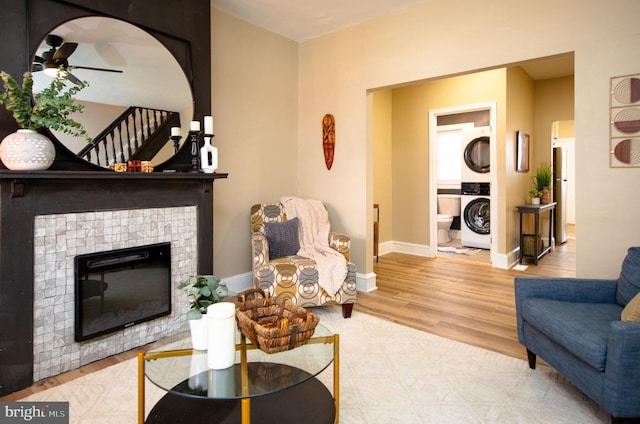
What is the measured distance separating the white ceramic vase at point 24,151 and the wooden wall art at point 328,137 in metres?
2.65

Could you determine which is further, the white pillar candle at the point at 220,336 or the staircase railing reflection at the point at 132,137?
the staircase railing reflection at the point at 132,137

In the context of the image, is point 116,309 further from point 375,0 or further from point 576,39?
point 576,39

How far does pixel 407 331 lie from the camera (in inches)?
114

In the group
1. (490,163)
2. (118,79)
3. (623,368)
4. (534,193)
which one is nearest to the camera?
(623,368)

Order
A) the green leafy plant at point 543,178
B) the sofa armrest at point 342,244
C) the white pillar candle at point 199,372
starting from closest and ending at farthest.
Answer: the white pillar candle at point 199,372
the sofa armrest at point 342,244
the green leafy plant at point 543,178

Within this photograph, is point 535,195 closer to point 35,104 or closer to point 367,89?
point 367,89

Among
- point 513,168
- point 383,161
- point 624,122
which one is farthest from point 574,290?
point 383,161

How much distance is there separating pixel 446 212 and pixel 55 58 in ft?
21.1

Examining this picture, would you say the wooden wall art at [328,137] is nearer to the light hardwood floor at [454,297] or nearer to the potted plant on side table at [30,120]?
the light hardwood floor at [454,297]

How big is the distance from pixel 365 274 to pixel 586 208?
2.05 m

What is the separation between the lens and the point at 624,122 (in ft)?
8.13

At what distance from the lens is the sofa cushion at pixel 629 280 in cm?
205

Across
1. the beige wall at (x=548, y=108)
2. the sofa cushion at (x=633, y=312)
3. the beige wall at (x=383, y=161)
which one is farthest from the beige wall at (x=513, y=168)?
the sofa cushion at (x=633, y=312)

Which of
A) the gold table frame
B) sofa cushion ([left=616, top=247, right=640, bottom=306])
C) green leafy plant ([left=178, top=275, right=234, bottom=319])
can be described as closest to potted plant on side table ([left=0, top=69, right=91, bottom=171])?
green leafy plant ([left=178, top=275, right=234, bottom=319])
